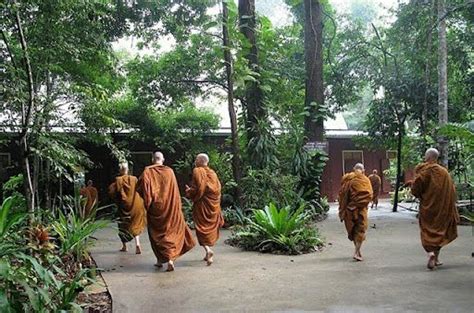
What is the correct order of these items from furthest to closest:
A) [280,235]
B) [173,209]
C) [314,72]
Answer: [314,72] < [280,235] < [173,209]

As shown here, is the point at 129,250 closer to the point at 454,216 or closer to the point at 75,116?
the point at 75,116

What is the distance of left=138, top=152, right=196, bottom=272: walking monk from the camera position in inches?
279

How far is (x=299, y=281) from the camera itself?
20.8ft

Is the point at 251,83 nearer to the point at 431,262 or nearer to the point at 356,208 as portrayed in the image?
the point at 356,208

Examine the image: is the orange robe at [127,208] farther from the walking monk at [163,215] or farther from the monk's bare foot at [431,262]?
the monk's bare foot at [431,262]

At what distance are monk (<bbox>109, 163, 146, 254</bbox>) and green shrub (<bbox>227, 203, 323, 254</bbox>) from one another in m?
1.93

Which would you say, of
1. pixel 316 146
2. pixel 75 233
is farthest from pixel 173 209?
pixel 316 146

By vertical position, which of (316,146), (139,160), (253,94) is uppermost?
(253,94)

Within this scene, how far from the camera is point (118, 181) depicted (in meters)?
9.11

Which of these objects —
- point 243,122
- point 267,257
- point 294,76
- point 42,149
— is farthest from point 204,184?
point 294,76

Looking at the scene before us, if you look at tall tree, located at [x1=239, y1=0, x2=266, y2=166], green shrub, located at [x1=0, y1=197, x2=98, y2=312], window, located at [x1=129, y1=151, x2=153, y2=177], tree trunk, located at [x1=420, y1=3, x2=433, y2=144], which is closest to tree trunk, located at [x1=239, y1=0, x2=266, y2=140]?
tall tree, located at [x1=239, y1=0, x2=266, y2=166]

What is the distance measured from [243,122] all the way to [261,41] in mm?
2262

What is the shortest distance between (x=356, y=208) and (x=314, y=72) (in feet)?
27.5

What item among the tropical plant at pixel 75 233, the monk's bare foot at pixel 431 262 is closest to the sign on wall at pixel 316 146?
the monk's bare foot at pixel 431 262
